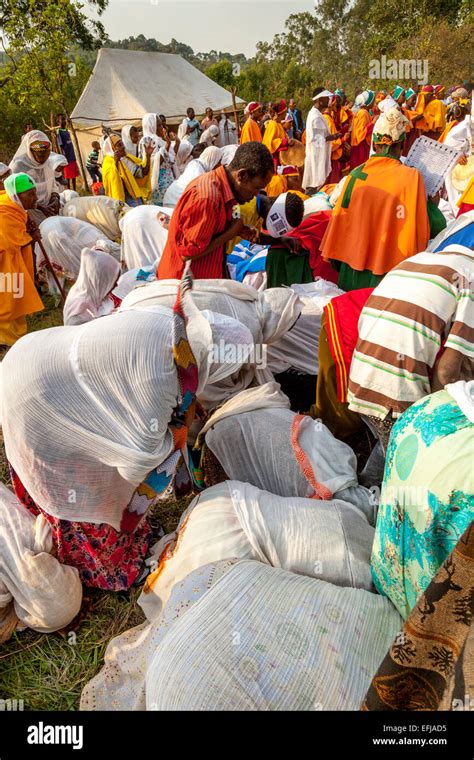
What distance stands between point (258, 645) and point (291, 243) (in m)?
2.90

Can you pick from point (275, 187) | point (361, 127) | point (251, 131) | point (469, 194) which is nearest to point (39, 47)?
point (251, 131)

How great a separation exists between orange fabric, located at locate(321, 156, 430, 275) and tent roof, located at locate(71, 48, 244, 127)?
13154 millimetres

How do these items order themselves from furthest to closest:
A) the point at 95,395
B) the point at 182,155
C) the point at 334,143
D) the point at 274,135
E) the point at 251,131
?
Answer: 1. the point at 182,155
2. the point at 251,131
3. the point at 274,135
4. the point at 334,143
5. the point at 95,395

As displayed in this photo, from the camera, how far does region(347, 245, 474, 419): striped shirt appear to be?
74.5 inches

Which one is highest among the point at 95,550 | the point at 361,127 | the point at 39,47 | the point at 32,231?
the point at 39,47

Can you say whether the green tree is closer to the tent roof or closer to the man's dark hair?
the tent roof

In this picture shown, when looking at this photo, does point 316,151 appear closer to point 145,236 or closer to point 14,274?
point 145,236

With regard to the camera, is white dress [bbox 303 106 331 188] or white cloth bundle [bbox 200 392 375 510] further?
white dress [bbox 303 106 331 188]

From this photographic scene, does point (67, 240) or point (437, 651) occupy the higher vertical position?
point (67, 240)

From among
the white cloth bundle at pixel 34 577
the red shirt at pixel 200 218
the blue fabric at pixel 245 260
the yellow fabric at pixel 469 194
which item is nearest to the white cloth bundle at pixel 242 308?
the red shirt at pixel 200 218

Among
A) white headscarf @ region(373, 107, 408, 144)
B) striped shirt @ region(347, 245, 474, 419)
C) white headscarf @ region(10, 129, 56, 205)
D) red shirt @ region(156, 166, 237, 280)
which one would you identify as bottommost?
striped shirt @ region(347, 245, 474, 419)

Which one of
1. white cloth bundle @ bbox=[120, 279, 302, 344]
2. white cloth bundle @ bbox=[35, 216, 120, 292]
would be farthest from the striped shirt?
white cloth bundle @ bbox=[35, 216, 120, 292]

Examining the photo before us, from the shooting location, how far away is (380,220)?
3.45 meters
